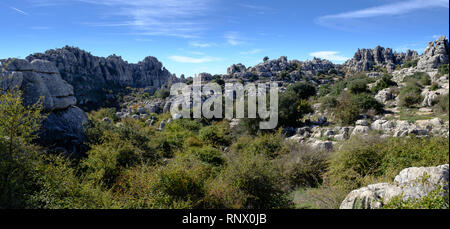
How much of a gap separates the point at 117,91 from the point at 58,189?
148ft

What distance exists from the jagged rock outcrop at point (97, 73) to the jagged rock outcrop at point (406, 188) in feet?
128

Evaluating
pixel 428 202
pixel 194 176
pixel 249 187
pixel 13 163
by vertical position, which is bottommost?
pixel 249 187

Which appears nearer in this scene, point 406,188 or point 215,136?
point 406,188

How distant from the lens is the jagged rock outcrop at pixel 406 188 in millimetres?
3930

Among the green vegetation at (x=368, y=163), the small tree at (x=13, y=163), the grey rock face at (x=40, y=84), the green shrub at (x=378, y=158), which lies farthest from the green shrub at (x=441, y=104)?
the grey rock face at (x=40, y=84)

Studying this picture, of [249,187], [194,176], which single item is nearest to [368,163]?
[249,187]

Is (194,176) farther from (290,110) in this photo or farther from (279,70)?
(279,70)

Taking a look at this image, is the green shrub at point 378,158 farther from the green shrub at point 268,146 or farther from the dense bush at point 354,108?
the dense bush at point 354,108

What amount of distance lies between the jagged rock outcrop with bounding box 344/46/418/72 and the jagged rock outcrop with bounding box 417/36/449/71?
13.7m

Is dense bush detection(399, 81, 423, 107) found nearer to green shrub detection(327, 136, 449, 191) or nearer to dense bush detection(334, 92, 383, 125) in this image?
dense bush detection(334, 92, 383, 125)

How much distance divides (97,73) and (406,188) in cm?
5444

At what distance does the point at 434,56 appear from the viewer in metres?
33.0

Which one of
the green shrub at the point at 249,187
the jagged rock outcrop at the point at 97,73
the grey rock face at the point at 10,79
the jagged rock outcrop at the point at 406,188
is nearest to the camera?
the jagged rock outcrop at the point at 406,188
